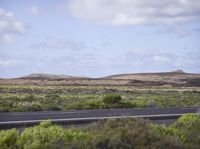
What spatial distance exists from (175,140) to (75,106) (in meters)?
22.2

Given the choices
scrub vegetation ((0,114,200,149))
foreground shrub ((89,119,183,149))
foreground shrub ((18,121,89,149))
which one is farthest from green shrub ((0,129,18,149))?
foreground shrub ((89,119,183,149))

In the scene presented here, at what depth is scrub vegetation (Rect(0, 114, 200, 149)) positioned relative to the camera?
546 inches

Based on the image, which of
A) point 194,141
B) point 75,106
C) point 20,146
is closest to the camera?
point 20,146

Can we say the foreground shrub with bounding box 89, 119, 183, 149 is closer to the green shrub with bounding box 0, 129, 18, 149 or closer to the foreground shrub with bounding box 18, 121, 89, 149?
the foreground shrub with bounding box 18, 121, 89, 149

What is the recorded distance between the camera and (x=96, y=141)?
A: 47.2 feet

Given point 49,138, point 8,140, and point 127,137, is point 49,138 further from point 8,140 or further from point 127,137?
point 127,137

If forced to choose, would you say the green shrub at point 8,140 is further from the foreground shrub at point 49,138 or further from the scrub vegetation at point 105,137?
the foreground shrub at point 49,138

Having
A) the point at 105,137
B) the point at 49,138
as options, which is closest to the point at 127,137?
the point at 105,137

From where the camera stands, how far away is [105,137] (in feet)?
48.0

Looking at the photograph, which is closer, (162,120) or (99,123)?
(99,123)

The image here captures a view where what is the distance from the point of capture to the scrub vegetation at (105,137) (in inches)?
546

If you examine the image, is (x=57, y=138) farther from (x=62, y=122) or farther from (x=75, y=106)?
(x=75, y=106)

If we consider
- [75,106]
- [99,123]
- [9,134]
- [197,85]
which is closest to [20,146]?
[9,134]

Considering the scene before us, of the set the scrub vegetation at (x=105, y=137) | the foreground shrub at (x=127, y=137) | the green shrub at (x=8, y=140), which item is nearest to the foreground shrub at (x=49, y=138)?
the scrub vegetation at (x=105, y=137)
